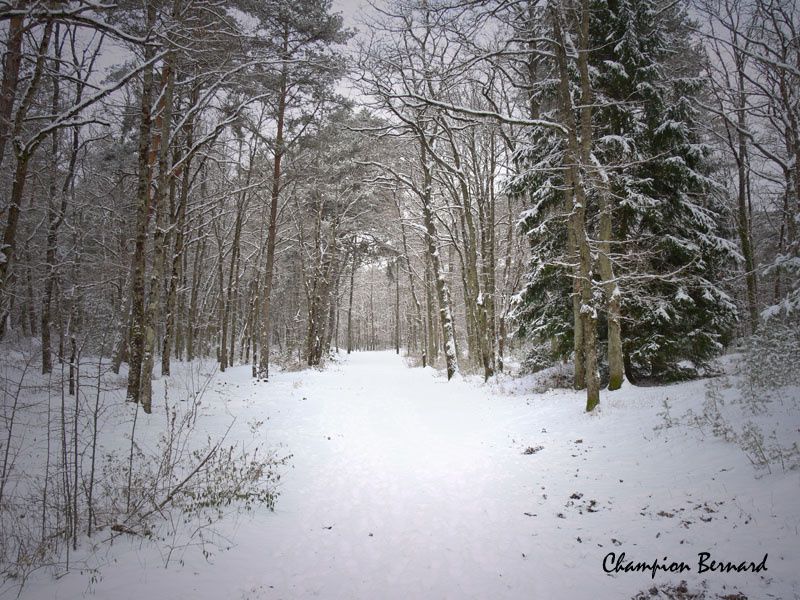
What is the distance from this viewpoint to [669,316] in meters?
9.73

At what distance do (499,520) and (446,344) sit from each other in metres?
11.8

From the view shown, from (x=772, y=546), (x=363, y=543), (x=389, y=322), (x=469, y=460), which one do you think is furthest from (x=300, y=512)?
A: (x=389, y=322)

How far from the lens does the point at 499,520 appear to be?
15.1 ft

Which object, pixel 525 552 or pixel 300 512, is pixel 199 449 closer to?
pixel 300 512

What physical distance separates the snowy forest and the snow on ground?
4 cm

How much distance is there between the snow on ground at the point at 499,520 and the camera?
10.7ft

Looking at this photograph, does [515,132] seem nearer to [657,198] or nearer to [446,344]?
[657,198]

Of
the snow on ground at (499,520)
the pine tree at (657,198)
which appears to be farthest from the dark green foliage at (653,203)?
the snow on ground at (499,520)

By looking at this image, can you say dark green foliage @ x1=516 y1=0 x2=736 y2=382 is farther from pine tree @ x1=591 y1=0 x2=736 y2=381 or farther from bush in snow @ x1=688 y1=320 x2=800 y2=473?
bush in snow @ x1=688 y1=320 x2=800 y2=473

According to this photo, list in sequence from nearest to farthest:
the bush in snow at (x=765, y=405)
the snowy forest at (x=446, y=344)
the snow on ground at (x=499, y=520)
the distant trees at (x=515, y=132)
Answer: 1. the snow on ground at (x=499, y=520)
2. the snowy forest at (x=446, y=344)
3. the bush in snow at (x=765, y=405)
4. the distant trees at (x=515, y=132)

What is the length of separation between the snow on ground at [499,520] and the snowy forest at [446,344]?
39 mm

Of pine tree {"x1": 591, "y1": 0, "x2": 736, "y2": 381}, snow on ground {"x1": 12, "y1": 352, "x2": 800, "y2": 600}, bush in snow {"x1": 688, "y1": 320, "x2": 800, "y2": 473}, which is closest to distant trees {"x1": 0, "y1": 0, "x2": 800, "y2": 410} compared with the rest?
pine tree {"x1": 591, "y1": 0, "x2": 736, "y2": 381}

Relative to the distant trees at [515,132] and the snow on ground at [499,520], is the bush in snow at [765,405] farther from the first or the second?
the distant trees at [515,132]

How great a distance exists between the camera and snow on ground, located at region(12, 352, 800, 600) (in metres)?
3.25
